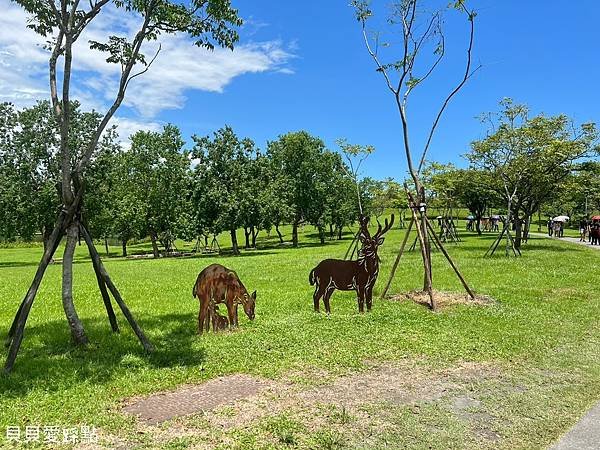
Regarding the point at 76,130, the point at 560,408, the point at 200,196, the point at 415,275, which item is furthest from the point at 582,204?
the point at 560,408

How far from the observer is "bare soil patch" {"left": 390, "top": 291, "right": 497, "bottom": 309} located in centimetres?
1118

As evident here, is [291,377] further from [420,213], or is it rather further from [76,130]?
[76,130]

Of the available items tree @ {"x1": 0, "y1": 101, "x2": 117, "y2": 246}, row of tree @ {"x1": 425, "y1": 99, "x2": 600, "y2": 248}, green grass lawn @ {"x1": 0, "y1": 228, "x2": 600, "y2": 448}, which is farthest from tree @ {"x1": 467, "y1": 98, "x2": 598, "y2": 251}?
tree @ {"x1": 0, "y1": 101, "x2": 117, "y2": 246}

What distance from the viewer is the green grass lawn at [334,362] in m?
4.73

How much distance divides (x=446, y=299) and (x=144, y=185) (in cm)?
3122

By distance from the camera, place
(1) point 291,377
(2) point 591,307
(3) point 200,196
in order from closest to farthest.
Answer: (1) point 291,377, (2) point 591,307, (3) point 200,196

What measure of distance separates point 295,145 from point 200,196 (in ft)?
41.3

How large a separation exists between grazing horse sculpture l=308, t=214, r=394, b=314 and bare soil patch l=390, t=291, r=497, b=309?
1714 mm

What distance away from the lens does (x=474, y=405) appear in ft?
17.8

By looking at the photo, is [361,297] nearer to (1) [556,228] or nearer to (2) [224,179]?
(2) [224,179]

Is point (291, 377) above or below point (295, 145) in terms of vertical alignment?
below

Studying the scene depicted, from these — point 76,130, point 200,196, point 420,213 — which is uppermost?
point 76,130

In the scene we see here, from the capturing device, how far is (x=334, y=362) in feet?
22.8

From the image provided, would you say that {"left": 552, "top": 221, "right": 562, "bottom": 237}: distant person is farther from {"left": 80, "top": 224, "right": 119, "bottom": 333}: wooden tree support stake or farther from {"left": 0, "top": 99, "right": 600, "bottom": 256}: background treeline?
{"left": 80, "top": 224, "right": 119, "bottom": 333}: wooden tree support stake
